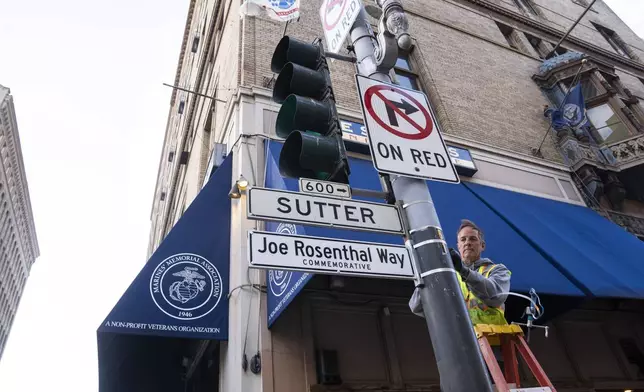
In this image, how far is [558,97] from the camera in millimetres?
14164

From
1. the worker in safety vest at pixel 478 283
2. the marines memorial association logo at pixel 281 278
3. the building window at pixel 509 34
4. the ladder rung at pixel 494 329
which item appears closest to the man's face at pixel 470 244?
the worker in safety vest at pixel 478 283

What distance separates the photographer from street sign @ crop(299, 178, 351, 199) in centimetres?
322

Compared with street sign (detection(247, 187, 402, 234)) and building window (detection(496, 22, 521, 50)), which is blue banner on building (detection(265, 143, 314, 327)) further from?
building window (detection(496, 22, 521, 50))

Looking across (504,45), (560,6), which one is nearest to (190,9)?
(504,45)

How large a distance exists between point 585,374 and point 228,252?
20.3 ft

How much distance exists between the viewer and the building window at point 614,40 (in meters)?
21.0

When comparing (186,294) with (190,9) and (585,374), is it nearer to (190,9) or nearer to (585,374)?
(585,374)

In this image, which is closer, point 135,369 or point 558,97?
point 135,369

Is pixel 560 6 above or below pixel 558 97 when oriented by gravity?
above

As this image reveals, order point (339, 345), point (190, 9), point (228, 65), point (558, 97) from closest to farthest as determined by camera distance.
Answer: point (339, 345), point (228, 65), point (558, 97), point (190, 9)

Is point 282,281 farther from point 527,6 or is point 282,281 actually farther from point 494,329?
point 527,6

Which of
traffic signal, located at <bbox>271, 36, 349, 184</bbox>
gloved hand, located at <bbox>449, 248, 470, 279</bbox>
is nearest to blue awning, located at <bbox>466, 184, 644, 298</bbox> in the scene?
gloved hand, located at <bbox>449, 248, 470, 279</bbox>

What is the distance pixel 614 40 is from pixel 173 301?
24.7m

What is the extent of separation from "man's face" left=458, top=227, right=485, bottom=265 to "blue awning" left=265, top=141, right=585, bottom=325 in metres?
1.76
